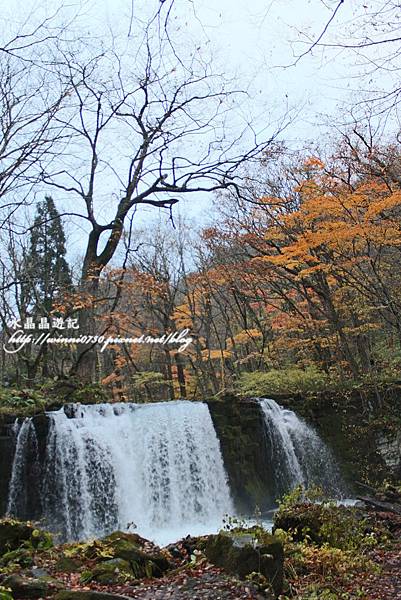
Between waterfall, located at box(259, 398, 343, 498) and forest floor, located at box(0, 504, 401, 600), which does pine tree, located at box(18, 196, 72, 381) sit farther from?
forest floor, located at box(0, 504, 401, 600)

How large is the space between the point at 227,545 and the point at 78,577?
1.34 meters

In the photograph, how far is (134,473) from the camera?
10117mm

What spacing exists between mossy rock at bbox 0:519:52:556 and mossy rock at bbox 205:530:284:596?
216 cm

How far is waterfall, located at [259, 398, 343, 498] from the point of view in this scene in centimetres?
1159

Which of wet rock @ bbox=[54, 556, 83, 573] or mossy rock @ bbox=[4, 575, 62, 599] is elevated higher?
mossy rock @ bbox=[4, 575, 62, 599]

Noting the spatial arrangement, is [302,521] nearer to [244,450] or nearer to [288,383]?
[244,450]

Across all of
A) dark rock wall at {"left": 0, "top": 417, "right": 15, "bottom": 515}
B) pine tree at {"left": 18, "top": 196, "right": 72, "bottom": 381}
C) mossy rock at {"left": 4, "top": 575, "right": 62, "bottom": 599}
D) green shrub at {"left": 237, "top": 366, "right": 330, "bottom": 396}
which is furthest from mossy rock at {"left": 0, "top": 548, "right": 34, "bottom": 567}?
pine tree at {"left": 18, "top": 196, "right": 72, "bottom": 381}

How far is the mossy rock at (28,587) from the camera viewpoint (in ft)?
11.8

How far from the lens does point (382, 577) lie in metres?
4.47

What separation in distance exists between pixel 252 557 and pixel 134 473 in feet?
21.6

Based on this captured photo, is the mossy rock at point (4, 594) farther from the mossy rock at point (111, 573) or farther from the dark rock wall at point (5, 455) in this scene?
the dark rock wall at point (5, 455)

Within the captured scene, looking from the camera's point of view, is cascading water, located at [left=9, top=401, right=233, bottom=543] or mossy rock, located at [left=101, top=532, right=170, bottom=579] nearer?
mossy rock, located at [left=101, top=532, right=170, bottom=579]

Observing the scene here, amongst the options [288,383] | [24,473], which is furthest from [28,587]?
[288,383]

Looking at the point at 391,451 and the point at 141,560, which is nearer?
the point at 141,560
